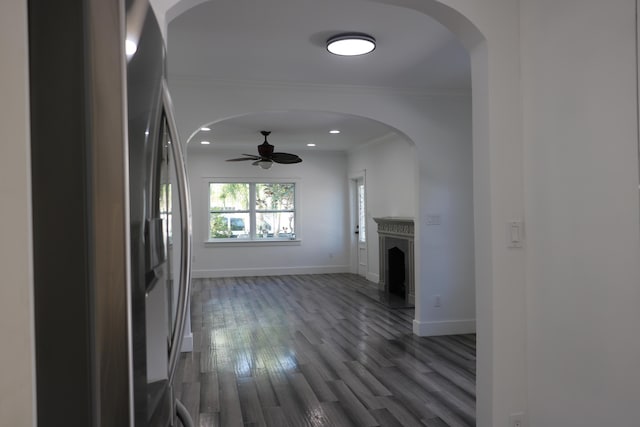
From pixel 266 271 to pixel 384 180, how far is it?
10.6 feet

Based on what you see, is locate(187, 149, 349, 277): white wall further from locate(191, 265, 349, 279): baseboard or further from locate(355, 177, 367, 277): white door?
locate(355, 177, 367, 277): white door

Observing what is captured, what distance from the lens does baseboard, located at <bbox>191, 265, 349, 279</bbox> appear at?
9047mm

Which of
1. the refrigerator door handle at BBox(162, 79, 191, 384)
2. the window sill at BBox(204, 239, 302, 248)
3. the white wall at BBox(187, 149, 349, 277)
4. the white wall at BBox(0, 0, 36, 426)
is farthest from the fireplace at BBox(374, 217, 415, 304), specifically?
the white wall at BBox(0, 0, 36, 426)

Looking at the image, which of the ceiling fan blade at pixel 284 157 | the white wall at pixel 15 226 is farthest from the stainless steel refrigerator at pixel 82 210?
the ceiling fan blade at pixel 284 157

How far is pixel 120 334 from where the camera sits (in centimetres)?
70

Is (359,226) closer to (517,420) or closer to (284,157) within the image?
(284,157)

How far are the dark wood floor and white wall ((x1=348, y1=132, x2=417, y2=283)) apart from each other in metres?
1.81

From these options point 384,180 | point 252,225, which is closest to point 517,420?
point 384,180

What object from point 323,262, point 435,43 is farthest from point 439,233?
point 323,262

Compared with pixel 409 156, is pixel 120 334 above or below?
below

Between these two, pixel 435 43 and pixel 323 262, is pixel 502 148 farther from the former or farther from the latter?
pixel 323 262

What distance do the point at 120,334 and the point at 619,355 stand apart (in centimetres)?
163

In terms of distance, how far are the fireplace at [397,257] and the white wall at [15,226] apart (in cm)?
583

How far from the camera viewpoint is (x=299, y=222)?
9.55 metres
